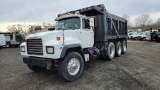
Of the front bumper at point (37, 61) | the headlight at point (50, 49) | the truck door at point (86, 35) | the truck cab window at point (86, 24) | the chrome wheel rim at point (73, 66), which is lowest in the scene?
the chrome wheel rim at point (73, 66)

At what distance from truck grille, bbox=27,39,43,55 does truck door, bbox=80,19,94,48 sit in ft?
5.92

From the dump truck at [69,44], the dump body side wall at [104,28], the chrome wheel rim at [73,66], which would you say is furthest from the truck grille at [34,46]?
the dump body side wall at [104,28]

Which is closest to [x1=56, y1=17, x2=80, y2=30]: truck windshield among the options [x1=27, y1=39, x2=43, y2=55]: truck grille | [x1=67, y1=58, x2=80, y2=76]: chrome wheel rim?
[x1=67, y1=58, x2=80, y2=76]: chrome wheel rim

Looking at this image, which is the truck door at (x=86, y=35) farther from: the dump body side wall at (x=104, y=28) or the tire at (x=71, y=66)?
the tire at (x=71, y=66)

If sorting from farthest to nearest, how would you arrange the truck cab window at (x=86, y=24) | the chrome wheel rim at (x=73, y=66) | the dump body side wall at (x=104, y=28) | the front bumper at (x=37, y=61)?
the dump body side wall at (x=104, y=28), the truck cab window at (x=86, y=24), the chrome wheel rim at (x=73, y=66), the front bumper at (x=37, y=61)

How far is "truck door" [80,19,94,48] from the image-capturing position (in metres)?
6.28

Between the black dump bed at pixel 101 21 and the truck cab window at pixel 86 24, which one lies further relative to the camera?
the black dump bed at pixel 101 21

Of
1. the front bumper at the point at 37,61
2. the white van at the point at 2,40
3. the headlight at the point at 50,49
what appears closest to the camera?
the headlight at the point at 50,49

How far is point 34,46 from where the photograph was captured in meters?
5.27

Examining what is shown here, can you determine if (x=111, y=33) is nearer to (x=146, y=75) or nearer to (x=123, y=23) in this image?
(x=123, y=23)

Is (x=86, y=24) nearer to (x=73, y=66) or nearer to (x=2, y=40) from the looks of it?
(x=73, y=66)

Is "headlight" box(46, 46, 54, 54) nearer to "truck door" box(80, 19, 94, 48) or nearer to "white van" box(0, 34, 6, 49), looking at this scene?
"truck door" box(80, 19, 94, 48)

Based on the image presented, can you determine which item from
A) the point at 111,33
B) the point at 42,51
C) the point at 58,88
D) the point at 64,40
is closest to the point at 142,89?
the point at 58,88

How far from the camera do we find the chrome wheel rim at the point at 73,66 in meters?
5.24
